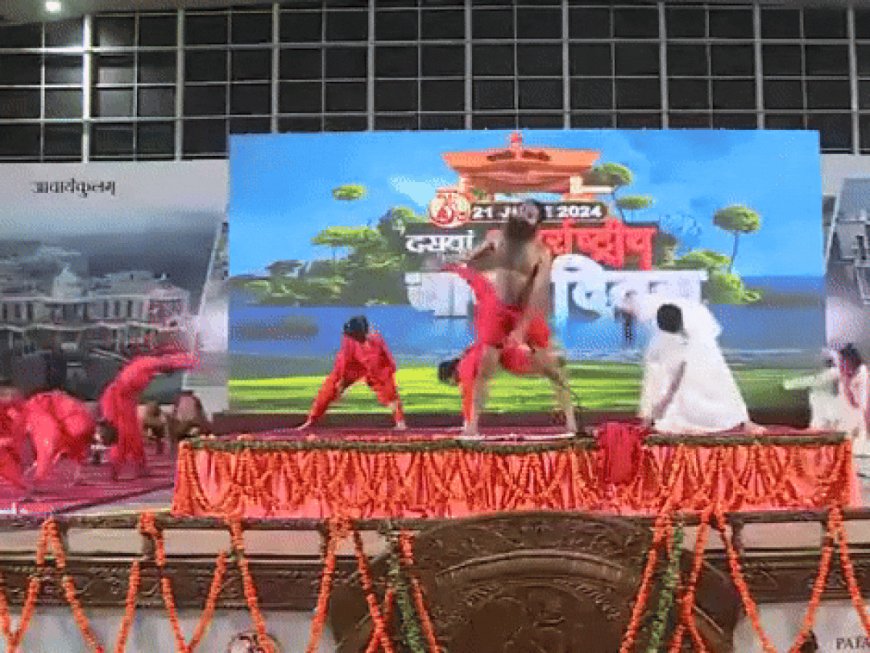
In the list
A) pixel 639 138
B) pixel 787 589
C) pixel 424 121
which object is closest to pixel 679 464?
pixel 787 589

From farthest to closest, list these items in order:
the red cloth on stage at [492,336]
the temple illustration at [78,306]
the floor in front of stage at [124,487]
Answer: the temple illustration at [78,306] < the red cloth on stage at [492,336] < the floor in front of stage at [124,487]

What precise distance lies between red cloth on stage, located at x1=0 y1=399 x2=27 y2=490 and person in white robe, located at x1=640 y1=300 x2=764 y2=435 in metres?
5.63

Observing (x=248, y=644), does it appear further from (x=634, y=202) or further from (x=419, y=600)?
(x=634, y=202)

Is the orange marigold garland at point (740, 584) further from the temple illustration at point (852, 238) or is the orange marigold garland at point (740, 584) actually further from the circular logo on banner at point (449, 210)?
the temple illustration at point (852, 238)

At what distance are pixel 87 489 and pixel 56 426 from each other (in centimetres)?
180

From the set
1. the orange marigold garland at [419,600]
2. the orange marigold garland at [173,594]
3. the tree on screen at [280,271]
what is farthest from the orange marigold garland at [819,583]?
the tree on screen at [280,271]

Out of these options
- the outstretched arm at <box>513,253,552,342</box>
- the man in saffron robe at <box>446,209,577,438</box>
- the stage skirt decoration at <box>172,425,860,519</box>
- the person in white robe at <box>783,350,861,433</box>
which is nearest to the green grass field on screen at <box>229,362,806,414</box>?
the person in white robe at <box>783,350,861,433</box>

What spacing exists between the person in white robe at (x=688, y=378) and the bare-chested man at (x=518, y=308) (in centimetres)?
92

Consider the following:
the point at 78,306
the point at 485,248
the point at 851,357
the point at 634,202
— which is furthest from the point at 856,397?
the point at 78,306

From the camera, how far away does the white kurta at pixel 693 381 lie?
9.88m

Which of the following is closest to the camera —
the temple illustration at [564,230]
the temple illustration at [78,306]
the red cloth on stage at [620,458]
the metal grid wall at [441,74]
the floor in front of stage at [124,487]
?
the red cloth on stage at [620,458]

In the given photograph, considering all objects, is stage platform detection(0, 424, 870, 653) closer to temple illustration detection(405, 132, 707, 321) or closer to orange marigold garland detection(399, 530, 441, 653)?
orange marigold garland detection(399, 530, 441, 653)

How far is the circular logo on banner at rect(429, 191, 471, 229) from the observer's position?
10.4m

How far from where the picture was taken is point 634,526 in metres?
1.58
